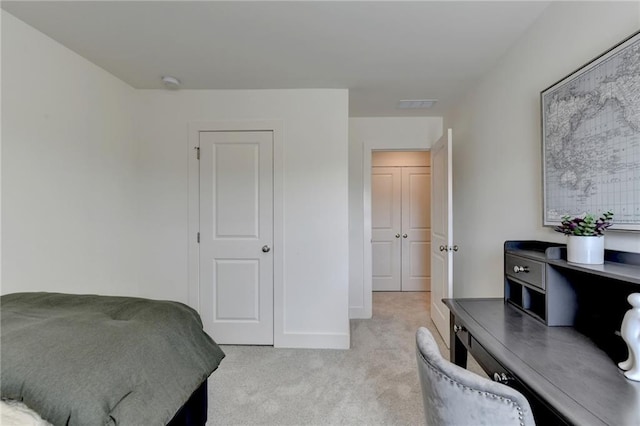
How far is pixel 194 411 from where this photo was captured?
1.37 m

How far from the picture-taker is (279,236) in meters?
2.73

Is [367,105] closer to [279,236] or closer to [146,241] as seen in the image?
[279,236]

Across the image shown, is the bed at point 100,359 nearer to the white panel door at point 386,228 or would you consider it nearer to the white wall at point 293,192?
the white wall at point 293,192

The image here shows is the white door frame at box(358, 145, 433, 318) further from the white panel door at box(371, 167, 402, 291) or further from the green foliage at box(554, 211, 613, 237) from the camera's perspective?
the green foliage at box(554, 211, 613, 237)

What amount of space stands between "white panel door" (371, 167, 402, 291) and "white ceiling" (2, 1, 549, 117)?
2168mm

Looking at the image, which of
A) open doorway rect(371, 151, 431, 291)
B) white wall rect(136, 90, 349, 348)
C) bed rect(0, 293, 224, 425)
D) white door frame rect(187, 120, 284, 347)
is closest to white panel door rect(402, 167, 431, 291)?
open doorway rect(371, 151, 431, 291)

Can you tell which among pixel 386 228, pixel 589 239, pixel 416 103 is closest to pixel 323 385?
pixel 589 239

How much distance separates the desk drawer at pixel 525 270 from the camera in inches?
49.8

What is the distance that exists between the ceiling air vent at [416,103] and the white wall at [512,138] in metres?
0.27

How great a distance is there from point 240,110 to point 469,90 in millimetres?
2089

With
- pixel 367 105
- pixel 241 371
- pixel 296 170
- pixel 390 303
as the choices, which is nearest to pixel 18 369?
pixel 241 371

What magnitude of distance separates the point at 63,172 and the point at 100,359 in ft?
5.69

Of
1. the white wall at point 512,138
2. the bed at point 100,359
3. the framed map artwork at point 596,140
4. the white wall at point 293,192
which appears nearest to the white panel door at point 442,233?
the white wall at point 512,138

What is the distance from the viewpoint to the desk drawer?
1.26m
